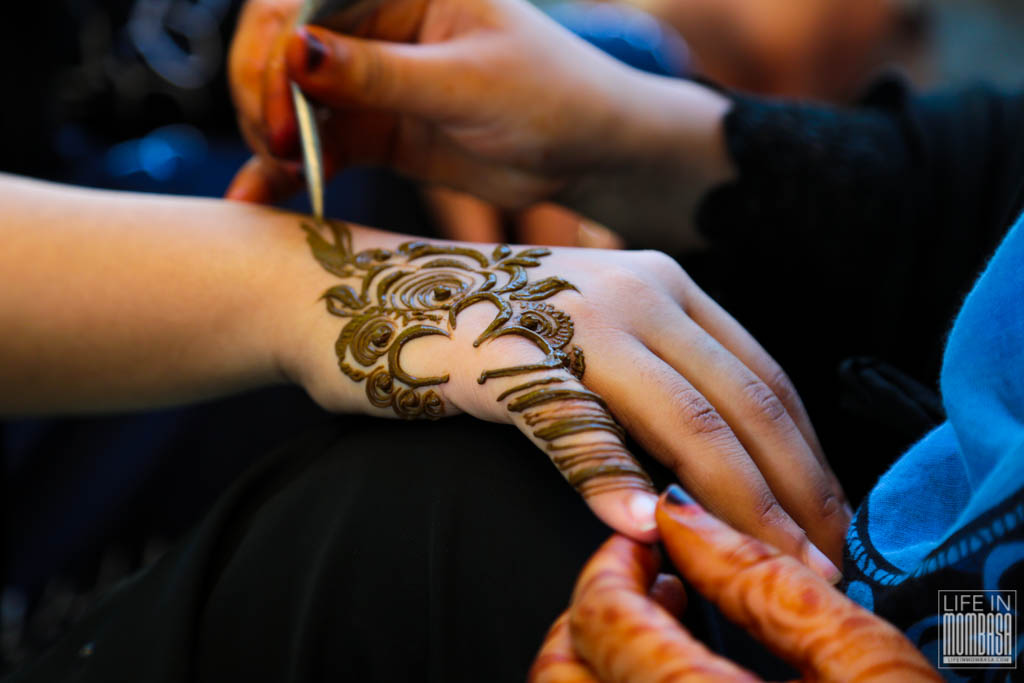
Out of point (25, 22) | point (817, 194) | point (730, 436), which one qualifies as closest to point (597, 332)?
point (730, 436)

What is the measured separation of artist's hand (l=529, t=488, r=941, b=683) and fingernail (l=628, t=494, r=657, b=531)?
0.02 metres

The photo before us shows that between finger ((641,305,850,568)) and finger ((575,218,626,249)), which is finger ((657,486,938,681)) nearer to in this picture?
finger ((641,305,850,568))

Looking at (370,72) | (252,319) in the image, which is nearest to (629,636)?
(252,319)

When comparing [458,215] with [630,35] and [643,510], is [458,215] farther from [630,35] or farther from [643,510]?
[643,510]

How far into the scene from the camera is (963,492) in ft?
1.82

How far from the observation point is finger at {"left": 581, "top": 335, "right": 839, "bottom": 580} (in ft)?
1.96

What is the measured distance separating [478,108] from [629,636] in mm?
727

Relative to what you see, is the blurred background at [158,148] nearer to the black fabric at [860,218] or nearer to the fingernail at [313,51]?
the black fabric at [860,218]

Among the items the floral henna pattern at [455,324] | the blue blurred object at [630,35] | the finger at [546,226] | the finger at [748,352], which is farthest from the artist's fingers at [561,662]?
the blue blurred object at [630,35]

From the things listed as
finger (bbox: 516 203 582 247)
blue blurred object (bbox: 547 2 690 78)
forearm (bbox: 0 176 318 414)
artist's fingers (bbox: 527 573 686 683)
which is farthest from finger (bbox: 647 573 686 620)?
blue blurred object (bbox: 547 2 690 78)

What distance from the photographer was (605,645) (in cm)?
44

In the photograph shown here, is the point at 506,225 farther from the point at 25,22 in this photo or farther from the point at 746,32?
the point at 746,32

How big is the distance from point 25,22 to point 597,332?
4.23ft

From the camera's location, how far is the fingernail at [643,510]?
20.7 inches
